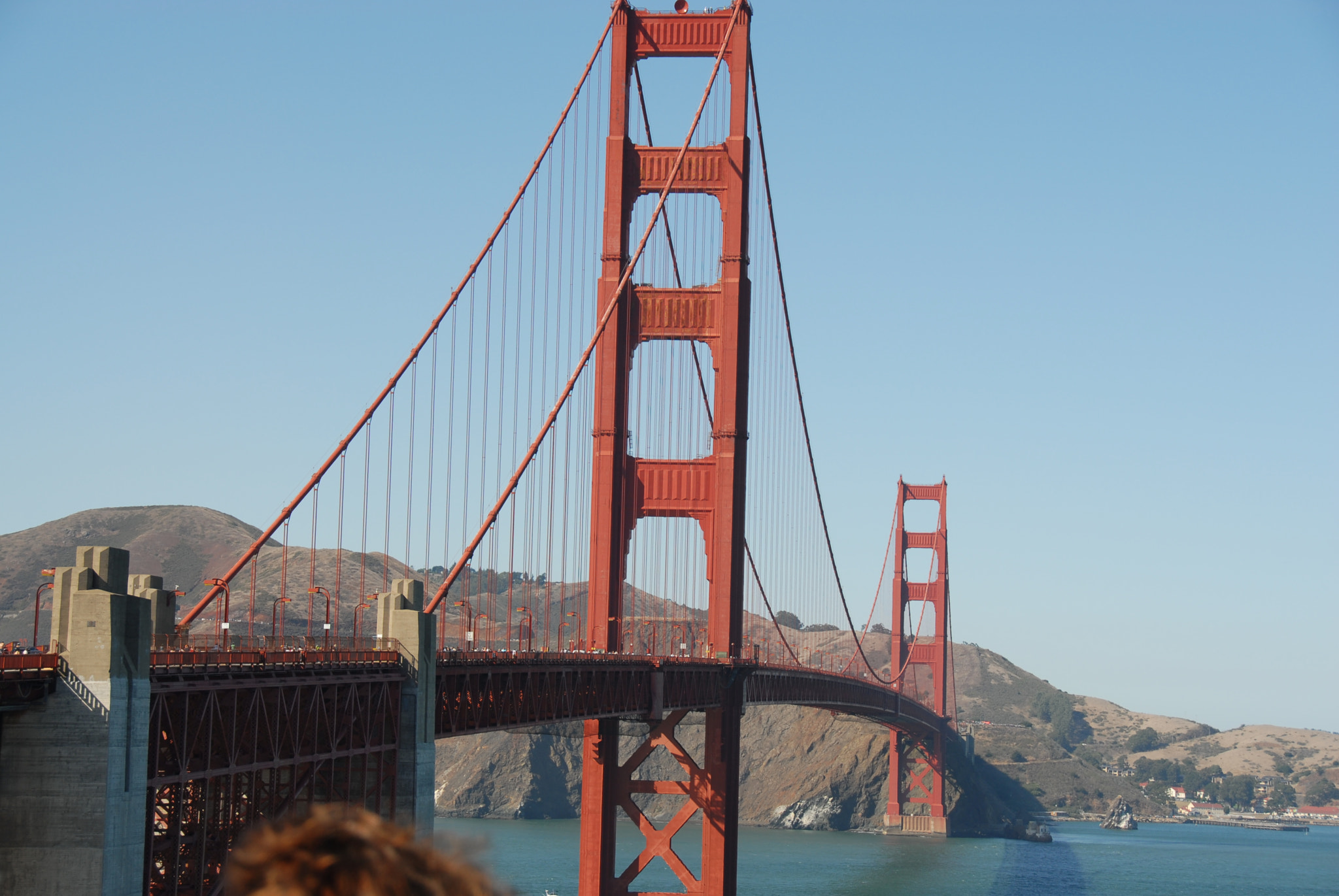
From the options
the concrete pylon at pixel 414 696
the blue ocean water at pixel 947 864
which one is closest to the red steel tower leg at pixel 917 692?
the blue ocean water at pixel 947 864

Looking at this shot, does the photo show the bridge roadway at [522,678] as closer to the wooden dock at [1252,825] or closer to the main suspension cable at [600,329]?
the main suspension cable at [600,329]

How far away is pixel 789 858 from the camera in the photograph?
107m

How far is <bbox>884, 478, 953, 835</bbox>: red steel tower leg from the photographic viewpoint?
13662 centimetres

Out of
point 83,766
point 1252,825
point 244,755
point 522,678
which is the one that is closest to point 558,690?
point 522,678

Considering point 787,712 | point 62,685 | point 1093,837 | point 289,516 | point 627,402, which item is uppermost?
point 627,402

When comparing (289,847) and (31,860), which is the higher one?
(289,847)

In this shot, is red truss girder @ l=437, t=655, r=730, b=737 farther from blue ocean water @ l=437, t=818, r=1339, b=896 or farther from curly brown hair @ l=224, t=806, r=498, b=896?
curly brown hair @ l=224, t=806, r=498, b=896

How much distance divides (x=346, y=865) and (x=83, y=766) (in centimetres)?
1848

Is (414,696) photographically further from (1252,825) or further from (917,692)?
(1252,825)

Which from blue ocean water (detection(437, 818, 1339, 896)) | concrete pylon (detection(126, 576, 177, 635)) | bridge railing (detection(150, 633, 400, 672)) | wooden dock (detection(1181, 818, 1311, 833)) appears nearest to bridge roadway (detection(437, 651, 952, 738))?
bridge railing (detection(150, 633, 400, 672))

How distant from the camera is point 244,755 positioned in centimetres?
2469

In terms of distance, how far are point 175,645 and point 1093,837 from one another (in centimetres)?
13907

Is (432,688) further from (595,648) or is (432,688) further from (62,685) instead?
(595,648)

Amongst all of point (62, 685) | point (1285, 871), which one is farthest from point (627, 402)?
point (1285, 871)
